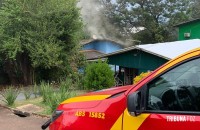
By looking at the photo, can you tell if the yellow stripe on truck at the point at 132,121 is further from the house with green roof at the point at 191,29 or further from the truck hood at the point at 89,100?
the house with green roof at the point at 191,29

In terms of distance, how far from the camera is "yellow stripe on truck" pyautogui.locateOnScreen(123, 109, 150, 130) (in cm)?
298

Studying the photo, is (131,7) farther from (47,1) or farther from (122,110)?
(122,110)

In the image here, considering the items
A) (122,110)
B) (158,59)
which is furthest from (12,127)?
(158,59)

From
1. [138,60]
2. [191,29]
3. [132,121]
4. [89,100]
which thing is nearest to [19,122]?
[89,100]

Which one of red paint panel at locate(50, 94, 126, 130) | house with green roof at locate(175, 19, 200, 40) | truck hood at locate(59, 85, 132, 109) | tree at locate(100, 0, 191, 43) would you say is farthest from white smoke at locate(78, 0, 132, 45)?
red paint panel at locate(50, 94, 126, 130)

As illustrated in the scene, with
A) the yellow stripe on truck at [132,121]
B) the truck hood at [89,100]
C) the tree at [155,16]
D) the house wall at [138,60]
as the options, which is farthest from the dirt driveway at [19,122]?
the tree at [155,16]

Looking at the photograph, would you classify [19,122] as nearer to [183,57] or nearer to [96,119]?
[96,119]

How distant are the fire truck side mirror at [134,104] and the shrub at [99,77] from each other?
14834mm

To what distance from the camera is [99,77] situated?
1795 centimetres

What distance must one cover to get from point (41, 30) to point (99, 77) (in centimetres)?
808

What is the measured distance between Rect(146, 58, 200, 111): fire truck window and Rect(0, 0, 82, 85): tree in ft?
68.2

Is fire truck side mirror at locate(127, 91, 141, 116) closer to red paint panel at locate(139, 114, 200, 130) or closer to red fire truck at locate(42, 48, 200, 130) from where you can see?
red fire truck at locate(42, 48, 200, 130)

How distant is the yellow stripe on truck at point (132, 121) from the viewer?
2.98 m

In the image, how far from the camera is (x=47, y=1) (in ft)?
82.8
